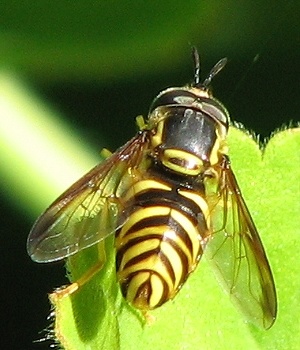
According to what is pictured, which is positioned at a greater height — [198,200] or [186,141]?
[186,141]

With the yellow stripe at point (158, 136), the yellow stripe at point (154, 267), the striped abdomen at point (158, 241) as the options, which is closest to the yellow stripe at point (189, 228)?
the striped abdomen at point (158, 241)

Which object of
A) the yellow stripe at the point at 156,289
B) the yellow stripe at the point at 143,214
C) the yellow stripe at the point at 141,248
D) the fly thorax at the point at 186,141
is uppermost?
the fly thorax at the point at 186,141

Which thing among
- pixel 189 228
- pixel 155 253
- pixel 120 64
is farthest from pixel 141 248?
pixel 120 64

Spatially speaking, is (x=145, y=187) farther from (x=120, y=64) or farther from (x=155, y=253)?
(x=120, y=64)

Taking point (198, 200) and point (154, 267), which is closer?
point (154, 267)

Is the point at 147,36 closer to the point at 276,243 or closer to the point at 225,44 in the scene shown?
the point at 225,44

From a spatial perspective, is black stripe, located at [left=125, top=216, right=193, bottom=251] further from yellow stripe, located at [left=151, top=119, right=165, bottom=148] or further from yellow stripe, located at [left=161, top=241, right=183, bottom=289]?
yellow stripe, located at [left=151, top=119, right=165, bottom=148]

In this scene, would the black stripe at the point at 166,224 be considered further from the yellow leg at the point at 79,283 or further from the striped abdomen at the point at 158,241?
the yellow leg at the point at 79,283
